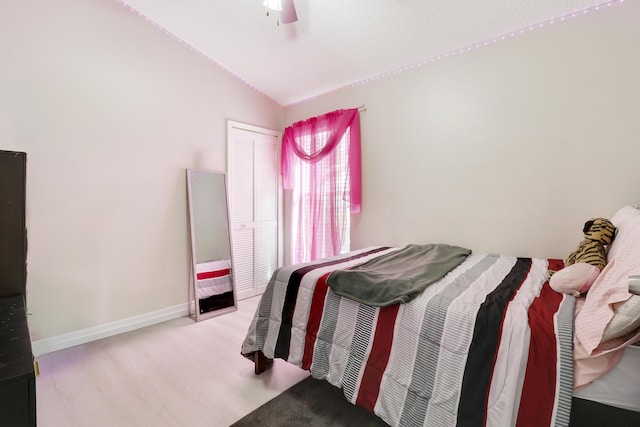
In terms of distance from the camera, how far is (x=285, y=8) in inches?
78.7

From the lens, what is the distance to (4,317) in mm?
1058

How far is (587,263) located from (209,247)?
296cm

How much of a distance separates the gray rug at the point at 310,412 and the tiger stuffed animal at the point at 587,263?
1103mm

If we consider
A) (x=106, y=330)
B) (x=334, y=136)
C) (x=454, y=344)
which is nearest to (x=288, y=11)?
(x=334, y=136)

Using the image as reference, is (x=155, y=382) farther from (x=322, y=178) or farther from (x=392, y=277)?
(x=322, y=178)

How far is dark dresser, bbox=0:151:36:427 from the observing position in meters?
0.71

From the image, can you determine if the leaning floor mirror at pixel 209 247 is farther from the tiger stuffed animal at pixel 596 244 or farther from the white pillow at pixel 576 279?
the tiger stuffed animal at pixel 596 244

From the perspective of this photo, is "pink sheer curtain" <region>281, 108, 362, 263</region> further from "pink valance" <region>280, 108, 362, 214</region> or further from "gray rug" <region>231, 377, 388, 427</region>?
"gray rug" <region>231, 377, 388, 427</region>

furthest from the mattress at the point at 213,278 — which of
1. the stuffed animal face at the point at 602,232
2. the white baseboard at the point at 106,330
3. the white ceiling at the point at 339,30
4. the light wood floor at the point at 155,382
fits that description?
the stuffed animal face at the point at 602,232

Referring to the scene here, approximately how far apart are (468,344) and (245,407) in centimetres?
123

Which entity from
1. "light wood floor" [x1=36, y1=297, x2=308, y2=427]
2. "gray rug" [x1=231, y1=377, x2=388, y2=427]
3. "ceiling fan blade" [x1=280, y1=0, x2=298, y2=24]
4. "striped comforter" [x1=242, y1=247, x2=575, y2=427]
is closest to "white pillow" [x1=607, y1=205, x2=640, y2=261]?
"striped comforter" [x1=242, y1=247, x2=575, y2=427]

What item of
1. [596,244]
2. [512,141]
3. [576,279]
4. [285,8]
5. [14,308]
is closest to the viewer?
[14,308]

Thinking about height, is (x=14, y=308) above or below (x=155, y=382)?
above

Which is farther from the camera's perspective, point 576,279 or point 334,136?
point 334,136
